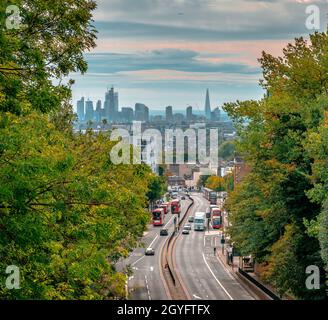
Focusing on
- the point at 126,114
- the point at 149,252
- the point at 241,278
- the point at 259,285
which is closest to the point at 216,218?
the point at 149,252

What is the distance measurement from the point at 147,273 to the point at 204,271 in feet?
18.0

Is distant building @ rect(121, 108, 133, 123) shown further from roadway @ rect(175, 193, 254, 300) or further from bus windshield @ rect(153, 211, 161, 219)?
roadway @ rect(175, 193, 254, 300)

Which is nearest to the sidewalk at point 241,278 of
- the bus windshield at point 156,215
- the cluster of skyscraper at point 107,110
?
the bus windshield at point 156,215

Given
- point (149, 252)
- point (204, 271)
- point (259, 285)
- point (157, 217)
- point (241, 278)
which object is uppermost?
point (259, 285)

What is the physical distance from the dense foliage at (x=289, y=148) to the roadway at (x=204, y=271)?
8.15 meters

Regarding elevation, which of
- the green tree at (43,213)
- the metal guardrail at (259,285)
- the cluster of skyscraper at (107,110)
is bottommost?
the metal guardrail at (259,285)

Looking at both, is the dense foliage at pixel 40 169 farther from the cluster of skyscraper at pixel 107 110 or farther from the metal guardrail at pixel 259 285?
the cluster of skyscraper at pixel 107 110

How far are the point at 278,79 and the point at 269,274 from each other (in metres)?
9.86

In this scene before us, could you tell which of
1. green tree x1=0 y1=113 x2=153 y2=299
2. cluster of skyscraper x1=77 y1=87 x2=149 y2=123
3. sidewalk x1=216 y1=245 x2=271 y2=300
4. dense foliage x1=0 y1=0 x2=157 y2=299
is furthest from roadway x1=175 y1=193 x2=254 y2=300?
cluster of skyscraper x1=77 y1=87 x2=149 y2=123

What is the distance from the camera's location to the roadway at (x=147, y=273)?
47.8m

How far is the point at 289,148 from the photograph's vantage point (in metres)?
36.0

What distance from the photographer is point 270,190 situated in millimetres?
37875

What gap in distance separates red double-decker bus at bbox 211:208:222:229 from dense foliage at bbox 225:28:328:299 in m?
63.7

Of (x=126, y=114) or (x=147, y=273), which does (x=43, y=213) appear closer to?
(x=147, y=273)
